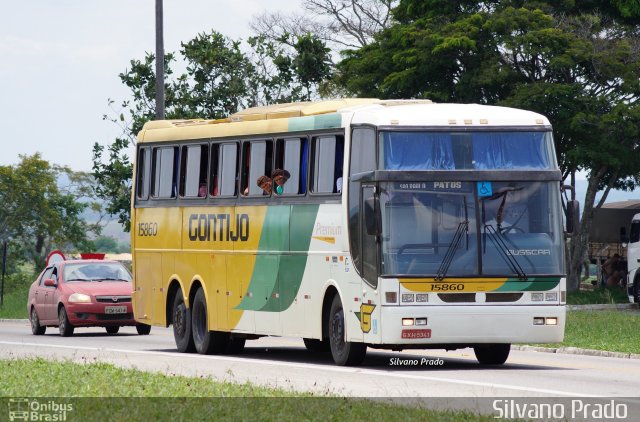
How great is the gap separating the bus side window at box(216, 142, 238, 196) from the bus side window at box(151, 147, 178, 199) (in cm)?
163

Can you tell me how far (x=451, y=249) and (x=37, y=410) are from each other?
7.50 m

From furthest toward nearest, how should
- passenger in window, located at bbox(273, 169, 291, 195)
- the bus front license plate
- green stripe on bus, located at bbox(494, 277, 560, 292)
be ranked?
passenger in window, located at bbox(273, 169, 291, 195) → green stripe on bus, located at bbox(494, 277, 560, 292) → the bus front license plate

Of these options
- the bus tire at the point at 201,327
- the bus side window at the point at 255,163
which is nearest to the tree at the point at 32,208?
the bus tire at the point at 201,327

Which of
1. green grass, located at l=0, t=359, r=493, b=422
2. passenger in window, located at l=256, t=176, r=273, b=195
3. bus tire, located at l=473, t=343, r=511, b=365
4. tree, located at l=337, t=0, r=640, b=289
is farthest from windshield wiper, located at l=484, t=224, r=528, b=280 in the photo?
tree, located at l=337, t=0, r=640, b=289

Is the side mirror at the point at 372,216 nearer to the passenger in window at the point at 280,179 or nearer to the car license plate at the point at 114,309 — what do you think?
the passenger in window at the point at 280,179

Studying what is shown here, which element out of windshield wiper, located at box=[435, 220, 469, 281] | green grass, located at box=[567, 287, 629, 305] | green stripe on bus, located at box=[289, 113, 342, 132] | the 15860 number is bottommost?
green grass, located at box=[567, 287, 629, 305]

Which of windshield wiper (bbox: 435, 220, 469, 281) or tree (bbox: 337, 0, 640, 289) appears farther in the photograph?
tree (bbox: 337, 0, 640, 289)

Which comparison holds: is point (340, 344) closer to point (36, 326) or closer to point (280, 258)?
point (280, 258)

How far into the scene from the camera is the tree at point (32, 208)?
8894 cm

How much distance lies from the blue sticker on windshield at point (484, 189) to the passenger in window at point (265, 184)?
13.1ft

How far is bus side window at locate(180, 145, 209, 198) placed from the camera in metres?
25.2

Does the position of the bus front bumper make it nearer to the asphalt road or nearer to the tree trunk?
the asphalt road

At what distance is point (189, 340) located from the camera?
2534cm

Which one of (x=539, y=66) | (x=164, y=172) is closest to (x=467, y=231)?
(x=164, y=172)
